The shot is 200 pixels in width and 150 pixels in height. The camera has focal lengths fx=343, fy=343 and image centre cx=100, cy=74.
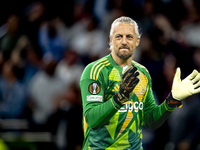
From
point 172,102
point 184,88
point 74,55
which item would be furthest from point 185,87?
point 74,55

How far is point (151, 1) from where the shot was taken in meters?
8.09

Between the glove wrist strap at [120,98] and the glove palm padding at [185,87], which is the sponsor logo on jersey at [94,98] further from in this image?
the glove palm padding at [185,87]

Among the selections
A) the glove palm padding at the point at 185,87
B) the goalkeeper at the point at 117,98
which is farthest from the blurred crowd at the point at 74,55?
the glove palm padding at the point at 185,87

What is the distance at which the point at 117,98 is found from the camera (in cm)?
326

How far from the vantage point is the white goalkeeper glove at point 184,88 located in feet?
11.9

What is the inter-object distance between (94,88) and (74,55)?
14.0 feet

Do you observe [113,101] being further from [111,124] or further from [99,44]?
[99,44]

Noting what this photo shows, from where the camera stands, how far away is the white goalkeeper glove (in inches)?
143

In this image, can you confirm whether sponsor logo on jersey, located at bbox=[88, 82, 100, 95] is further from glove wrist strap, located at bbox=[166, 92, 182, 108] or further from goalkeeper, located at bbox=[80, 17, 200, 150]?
glove wrist strap, located at bbox=[166, 92, 182, 108]

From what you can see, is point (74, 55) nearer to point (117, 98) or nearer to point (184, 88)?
point (184, 88)

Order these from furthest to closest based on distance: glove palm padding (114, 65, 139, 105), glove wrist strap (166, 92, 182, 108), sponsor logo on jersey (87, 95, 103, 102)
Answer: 1. glove wrist strap (166, 92, 182, 108)
2. sponsor logo on jersey (87, 95, 103, 102)
3. glove palm padding (114, 65, 139, 105)

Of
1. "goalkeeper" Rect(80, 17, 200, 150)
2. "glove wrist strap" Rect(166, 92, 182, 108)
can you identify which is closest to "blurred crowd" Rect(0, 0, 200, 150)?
"goalkeeper" Rect(80, 17, 200, 150)

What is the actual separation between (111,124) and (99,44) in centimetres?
445

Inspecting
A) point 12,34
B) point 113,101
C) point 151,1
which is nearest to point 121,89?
point 113,101
